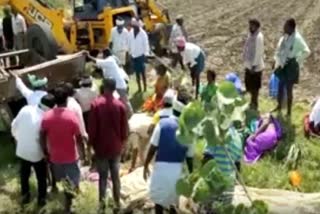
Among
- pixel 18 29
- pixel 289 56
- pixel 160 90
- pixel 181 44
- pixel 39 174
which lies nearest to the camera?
pixel 39 174

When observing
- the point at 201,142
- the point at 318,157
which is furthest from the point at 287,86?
the point at 201,142

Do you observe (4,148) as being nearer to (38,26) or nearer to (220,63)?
(38,26)

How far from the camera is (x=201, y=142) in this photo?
5965 millimetres

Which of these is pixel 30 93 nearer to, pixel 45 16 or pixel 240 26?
pixel 45 16

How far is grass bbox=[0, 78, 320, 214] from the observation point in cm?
968

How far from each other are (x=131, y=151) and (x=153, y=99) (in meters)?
1.97

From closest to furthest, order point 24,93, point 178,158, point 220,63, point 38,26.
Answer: point 178,158 < point 24,93 < point 38,26 < point 220,63

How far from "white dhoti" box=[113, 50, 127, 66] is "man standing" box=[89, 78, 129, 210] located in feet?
20.4

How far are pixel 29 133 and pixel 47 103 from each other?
15.2 inches

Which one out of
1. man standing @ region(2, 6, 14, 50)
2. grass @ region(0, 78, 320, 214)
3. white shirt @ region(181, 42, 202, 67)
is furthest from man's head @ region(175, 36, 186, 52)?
man standing @ region(2, 6, 14, 50)

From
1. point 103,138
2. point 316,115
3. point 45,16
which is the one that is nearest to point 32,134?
point 103,138

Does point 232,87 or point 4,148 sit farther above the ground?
point 232,87

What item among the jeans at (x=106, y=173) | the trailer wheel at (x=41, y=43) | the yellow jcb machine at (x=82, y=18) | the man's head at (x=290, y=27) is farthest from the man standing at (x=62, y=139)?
the yellow jcb machine at (x=82, y=18)

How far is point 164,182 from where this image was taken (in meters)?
8.45
